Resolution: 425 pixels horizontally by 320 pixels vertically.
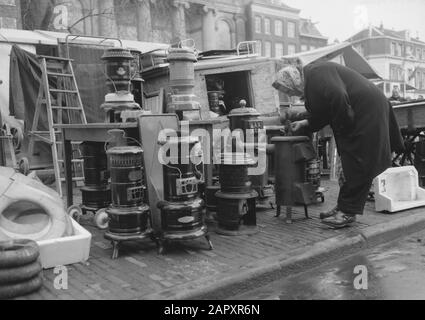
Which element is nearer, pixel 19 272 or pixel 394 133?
pixel 19 272

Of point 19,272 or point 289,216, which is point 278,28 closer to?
point 289,216

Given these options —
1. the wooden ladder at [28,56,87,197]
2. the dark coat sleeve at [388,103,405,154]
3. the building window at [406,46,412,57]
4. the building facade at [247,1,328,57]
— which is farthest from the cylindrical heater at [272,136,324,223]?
the building window at [406,46,412,57]

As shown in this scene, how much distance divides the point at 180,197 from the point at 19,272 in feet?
5.00

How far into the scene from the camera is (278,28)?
148 feet

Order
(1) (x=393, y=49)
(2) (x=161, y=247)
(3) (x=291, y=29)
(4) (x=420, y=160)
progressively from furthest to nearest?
(1) (x=393, y=49) → (3) (x=291, y=29) → (4) (x=420, y=160) → (2) (x=161, y=247)

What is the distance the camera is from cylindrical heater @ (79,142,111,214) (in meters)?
5.46

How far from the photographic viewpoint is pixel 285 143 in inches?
206

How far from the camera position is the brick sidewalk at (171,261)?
3.32m

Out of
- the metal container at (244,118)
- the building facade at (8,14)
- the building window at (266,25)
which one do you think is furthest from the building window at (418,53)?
the metal container at (244,118)

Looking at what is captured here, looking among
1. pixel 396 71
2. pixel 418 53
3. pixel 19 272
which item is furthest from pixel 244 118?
pixel 418 53

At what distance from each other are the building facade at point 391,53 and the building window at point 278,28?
17382mm

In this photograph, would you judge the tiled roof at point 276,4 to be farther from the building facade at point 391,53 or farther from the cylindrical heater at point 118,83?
the cylindrical heater at point 118,83

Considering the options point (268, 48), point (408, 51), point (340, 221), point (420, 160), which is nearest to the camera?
point (340, 221)

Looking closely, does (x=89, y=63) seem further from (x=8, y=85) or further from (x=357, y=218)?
(x=357, y=218)
